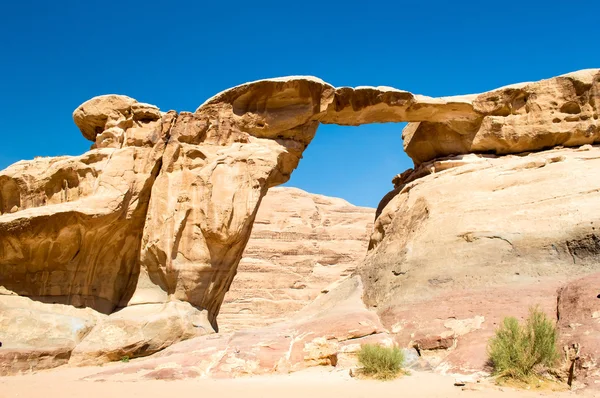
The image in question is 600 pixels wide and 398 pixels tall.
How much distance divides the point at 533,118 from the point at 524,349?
9009 mm

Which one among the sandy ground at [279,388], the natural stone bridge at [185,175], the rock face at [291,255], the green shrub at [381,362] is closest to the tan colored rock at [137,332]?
the natural stone bridge at [185,175]

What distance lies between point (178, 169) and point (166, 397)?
296 inches

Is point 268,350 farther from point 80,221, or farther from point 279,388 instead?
point 80,221

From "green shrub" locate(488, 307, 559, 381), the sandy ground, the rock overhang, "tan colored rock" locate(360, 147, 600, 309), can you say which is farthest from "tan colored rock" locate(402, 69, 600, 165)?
the sandy ground

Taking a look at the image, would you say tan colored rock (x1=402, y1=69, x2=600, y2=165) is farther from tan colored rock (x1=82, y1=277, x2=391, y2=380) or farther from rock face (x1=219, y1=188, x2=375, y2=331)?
rock face (x1=219, y1=188, x2=375, y2=331)

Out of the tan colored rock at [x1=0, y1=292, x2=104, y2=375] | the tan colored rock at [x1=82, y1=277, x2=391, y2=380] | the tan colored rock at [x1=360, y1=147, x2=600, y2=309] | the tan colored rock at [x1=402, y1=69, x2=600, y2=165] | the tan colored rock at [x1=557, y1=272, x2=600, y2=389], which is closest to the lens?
the tan colored rock at [x1=557, y1=272, x2=600, y2=389]

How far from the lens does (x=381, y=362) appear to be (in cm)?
910

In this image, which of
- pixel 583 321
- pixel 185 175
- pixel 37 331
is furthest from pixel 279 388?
pixel 185 175

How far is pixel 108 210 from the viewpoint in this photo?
1407 centimetres

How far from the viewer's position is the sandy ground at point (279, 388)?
26.1 ft

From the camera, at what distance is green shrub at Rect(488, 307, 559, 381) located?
325 inches

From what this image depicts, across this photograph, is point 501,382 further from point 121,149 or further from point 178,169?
point 121,149

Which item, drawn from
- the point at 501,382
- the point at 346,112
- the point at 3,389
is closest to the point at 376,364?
the point at 501,382

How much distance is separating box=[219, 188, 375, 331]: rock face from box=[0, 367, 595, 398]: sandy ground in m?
27.2
